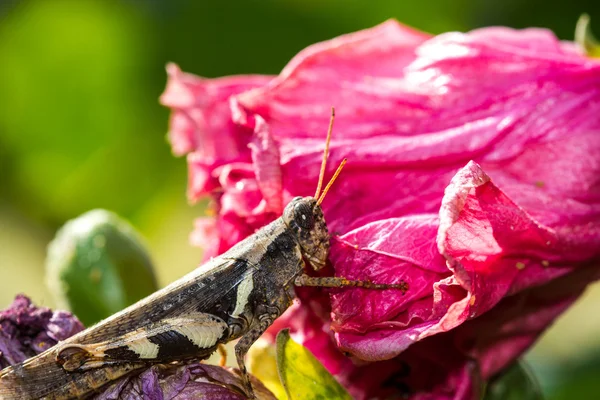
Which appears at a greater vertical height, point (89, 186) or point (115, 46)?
point (115, 46)

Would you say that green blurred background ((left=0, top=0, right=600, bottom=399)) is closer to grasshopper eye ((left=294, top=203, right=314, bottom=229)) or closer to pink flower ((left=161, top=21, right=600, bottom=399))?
pink flower ((left=161, top=21, right=600, bottom=399))

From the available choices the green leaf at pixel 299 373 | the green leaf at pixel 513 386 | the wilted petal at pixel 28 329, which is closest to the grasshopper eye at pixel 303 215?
the green leaf at pixel 299 373

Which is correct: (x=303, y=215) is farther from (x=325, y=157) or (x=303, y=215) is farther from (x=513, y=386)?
(x=513, y=386)

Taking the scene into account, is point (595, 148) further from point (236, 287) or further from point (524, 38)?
point (236, 287)

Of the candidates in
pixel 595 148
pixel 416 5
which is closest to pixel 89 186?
pixel 416 5

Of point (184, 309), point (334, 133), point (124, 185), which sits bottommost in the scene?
point (124, 185)

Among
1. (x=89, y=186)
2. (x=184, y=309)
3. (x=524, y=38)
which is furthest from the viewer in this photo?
(x=89, y=186)

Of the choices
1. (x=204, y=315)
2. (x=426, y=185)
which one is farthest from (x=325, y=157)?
(x=204, y=315)
